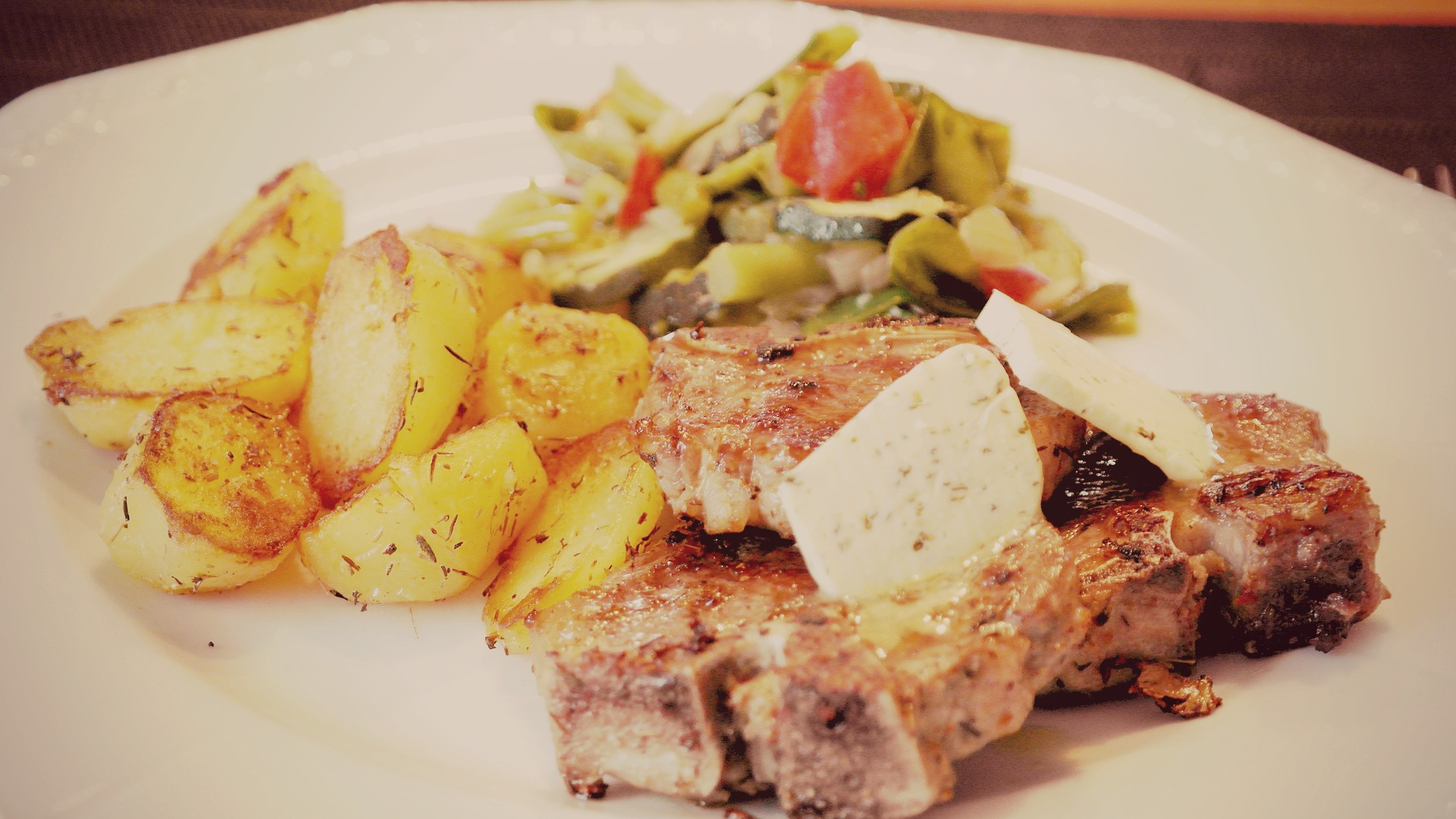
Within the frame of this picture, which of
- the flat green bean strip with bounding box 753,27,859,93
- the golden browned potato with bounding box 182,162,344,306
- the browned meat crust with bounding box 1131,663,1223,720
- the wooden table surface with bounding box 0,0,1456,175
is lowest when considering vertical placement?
the browned meat crust with bounding box 1131,663,1223,720

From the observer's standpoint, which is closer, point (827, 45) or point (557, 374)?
point (557, 374)

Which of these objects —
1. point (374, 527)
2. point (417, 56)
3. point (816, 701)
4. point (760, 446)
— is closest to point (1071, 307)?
point (760, 446)

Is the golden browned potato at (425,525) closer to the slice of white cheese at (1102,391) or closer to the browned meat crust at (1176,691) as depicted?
the slice of white cheese at (1102,391)

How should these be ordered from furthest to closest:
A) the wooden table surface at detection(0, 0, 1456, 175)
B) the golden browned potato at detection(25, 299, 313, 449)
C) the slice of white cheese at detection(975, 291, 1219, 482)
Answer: the wooden table surface at detection(0, 0, 1456, 175) < the golden browned potato at detection(25, 299, 313, 449) < the slice of white cheese at detection(975, 291, 1219, 482)

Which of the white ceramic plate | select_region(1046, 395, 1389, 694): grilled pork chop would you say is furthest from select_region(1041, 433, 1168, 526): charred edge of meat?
the white ceramic plate

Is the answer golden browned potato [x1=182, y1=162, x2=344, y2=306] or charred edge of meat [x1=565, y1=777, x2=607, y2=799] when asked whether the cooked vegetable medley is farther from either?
charred edge of meat [x1=565, y1=777, x2=607, y2=799]

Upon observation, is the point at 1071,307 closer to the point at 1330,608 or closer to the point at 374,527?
the point at 1330,608

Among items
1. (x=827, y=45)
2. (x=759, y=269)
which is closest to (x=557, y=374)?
(x=759, y=269)

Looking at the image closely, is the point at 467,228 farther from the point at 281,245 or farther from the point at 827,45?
the point at 827,45
